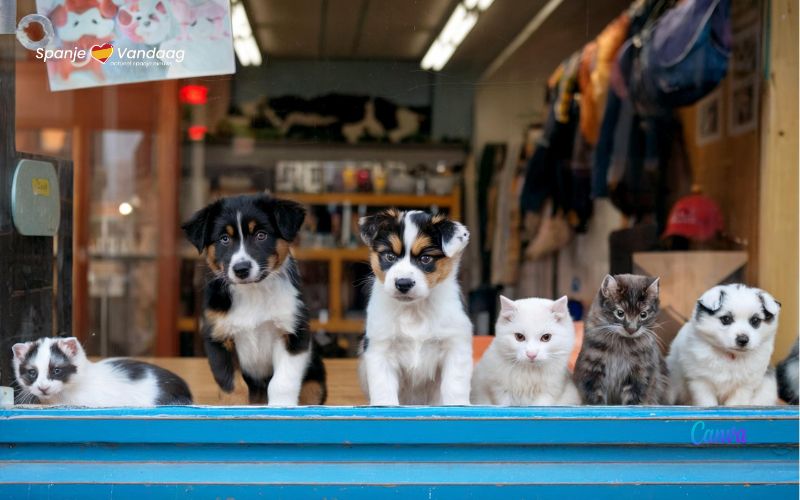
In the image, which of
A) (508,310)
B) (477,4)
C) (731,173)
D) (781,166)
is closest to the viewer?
(508,310)

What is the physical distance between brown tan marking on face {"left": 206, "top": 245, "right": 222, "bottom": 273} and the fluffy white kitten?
3.08ft

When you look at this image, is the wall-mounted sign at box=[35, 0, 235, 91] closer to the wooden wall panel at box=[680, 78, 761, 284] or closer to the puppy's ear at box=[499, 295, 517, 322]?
the puppy's ear at box=[499, 295, 517, 322]

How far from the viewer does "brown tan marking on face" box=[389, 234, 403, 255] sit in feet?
8.75

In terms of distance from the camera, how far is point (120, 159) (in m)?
7.05

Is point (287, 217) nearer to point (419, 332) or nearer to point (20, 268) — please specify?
point (419, 332)

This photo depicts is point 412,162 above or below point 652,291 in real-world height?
above

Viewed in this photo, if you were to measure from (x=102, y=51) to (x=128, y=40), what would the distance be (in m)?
0.09

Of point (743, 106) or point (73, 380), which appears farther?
point (743, 106)

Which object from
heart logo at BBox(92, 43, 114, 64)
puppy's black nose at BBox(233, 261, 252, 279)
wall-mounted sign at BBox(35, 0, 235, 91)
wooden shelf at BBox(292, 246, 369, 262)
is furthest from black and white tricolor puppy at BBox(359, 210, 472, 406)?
wooden shelf at BBox(292, 246, 369, 262)

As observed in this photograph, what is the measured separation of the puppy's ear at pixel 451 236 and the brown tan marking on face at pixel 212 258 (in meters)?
0.73

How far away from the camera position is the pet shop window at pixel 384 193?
2.64 m

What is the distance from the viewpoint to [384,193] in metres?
6.57

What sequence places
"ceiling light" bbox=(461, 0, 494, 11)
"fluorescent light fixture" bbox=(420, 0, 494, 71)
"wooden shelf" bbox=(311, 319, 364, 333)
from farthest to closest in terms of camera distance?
"wooden shelf" bbox=(311, 319, 364, 333)
"ceiling light" bbox=(461, 0, 494, 11)
"fluorescent light fixture" bbox=(420, 0, 494, 71)

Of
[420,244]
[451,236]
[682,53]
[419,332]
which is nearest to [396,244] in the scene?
[420,244]
